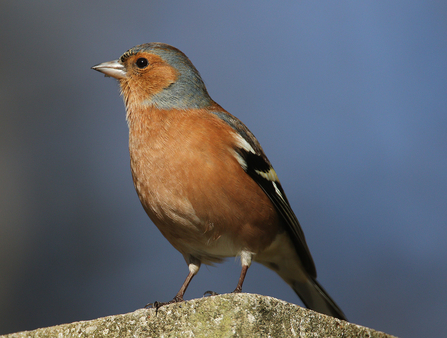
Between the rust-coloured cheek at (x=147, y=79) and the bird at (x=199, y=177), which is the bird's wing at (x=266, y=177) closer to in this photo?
the bird at (x=199, y=177)

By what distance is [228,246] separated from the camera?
346cm

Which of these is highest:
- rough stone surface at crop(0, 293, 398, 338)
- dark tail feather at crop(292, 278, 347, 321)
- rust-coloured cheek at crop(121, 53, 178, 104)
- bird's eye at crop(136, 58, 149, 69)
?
bird's eye at crop(136, 58, 149, 69)

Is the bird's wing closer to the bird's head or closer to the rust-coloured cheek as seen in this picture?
the bird's head

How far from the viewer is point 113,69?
4195mm

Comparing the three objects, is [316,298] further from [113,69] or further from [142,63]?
[113,69]

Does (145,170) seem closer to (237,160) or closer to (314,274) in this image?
(237,160)

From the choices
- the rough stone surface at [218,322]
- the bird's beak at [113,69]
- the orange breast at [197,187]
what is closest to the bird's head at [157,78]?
the bird's beak at [113,69]

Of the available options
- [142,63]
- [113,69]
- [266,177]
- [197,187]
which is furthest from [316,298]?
[113,69]

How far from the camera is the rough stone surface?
1.60 metres

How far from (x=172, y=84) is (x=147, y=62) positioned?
36 cm

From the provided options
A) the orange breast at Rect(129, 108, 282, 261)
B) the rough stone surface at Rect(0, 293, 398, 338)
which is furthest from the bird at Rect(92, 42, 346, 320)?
the rough stone surface at Rect(0, 293, 398, 338)

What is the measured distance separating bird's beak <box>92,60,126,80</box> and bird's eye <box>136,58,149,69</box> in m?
0.14

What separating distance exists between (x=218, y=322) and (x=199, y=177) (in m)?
1.64

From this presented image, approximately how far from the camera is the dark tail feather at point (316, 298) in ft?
12.7
